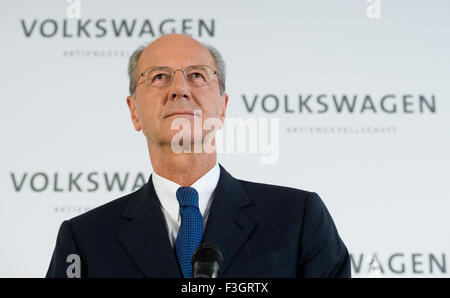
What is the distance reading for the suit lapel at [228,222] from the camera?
1200 mm

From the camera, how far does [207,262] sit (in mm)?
804

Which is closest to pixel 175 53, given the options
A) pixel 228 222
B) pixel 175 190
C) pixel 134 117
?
pixel 134 117

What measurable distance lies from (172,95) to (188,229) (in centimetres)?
36

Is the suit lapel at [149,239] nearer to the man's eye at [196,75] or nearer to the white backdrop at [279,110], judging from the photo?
the man's eye at [196,75]

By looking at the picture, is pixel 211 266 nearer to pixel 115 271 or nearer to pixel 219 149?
pixel 115 271

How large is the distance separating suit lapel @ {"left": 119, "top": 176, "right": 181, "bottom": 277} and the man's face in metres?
0.19

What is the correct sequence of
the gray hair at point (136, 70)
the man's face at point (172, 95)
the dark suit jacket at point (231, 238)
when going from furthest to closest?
the gray hair at point (136, 70) → the man's face at point (172, 95) → the dark suit jacket at point (231, 238)

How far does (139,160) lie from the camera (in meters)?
1.96

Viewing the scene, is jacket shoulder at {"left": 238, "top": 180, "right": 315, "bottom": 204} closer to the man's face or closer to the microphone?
the man's face

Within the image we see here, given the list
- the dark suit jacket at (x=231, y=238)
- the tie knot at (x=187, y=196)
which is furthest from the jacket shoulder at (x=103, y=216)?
the tie knot at (x=187, y=196)

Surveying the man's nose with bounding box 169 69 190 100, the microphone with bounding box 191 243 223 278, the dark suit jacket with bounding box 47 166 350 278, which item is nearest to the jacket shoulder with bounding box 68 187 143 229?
the dark suit jacket with bounding box 47 166 350 278

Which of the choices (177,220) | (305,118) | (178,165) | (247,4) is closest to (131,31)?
(247,4)

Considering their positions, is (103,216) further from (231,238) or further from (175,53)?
(175,53)

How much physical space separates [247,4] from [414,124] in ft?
2.48
